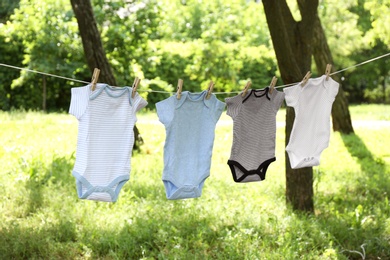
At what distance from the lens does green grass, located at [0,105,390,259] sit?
5.34m

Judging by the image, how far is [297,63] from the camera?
20.2 ft

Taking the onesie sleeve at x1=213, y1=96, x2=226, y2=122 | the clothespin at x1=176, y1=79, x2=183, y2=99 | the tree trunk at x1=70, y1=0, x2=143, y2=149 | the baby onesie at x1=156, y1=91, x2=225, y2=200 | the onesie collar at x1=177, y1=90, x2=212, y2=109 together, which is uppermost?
the tree trunk at x1=70, y1=0, x2=143, y2=149

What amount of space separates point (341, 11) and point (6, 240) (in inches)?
574

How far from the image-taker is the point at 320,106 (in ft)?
15.4

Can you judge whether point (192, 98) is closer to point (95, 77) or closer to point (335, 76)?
point (95, 77)

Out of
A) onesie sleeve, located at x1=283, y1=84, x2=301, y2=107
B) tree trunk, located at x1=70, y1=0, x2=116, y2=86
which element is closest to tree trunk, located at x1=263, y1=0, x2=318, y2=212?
onesie sleeve, located at x1=283, y1=84, x2=301, y2=107

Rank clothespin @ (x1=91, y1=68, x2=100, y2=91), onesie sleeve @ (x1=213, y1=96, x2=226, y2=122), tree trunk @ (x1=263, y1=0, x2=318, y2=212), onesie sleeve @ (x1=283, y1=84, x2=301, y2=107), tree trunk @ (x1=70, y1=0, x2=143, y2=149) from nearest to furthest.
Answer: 1. clothespin @ (x1=91, y1=68, x2=100, y2=91)
2. onesie sleeve @ (x1=213, y1=96, x2=226, y2=122)
3. onesie sleeve @ (x1=283, y1=84, x2=301, y2=107)
4. tree trunk @ (x1=263, y1=0, x2=318, y2=212)
5. tree trunk @ (x1=70, y1=0, x2=143, y2=149)

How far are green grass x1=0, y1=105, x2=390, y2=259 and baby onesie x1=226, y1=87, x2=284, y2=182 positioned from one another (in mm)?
956

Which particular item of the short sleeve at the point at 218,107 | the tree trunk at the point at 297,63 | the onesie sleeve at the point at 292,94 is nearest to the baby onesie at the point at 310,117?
the onesie sleeve at the point at 292,94

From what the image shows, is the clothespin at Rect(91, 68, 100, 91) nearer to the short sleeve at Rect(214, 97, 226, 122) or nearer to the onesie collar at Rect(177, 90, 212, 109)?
the onesie collar at Rect(177, 90, 212, 109)

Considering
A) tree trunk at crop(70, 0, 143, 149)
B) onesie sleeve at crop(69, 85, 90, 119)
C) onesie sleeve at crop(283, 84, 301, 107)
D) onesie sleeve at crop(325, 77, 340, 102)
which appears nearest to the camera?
onesie sleeve at crop(69, 85, 90, 119)

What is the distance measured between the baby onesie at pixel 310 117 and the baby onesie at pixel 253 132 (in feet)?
0.48

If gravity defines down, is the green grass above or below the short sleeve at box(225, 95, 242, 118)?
below

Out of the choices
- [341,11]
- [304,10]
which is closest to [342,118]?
[304,10]
